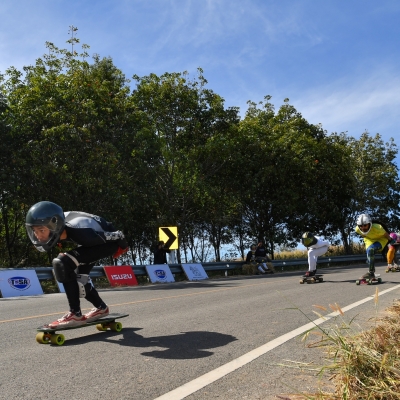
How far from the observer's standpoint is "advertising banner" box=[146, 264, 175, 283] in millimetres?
19516

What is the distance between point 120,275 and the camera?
18.3 meters

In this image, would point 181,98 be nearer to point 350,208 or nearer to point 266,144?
point 266,144

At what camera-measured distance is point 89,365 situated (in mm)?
4453

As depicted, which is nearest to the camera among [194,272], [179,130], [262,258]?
[194,272]

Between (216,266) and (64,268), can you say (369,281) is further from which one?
(216,266)

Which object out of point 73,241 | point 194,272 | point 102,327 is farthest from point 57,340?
point 194,272

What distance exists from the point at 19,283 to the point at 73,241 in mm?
9529

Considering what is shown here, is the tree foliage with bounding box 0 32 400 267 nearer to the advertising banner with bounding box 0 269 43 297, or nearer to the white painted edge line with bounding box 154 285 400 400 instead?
the advertising banner with bounding box 0 269 43 297

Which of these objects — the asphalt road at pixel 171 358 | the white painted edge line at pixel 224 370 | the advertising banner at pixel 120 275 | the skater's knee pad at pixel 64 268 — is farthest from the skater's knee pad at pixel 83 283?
the advertising banner at pixel 120 275

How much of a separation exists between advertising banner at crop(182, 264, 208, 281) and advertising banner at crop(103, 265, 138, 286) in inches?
126

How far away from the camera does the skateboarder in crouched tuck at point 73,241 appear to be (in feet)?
18.0

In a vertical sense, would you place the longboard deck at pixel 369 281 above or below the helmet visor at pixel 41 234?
below

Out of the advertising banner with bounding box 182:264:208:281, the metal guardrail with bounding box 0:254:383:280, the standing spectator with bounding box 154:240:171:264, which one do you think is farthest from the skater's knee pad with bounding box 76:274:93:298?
the advertising banner with bounding box 182:264:208:281

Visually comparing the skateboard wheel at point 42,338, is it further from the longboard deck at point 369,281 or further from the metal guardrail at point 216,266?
the metal guardrail at point 216,266
